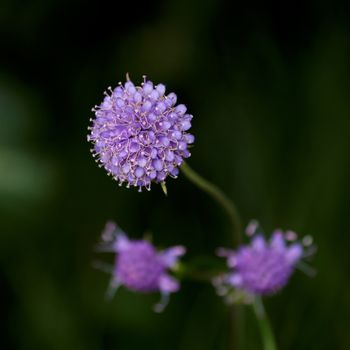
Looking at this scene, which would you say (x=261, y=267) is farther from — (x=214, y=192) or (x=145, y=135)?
(x=145, y=135)

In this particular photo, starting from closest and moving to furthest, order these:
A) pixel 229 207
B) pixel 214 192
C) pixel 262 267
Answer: pixel 214 192, pixel 229 207, pixel 262 267

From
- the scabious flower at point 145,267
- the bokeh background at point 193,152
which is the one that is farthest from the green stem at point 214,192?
the bokeh background at point 193,152

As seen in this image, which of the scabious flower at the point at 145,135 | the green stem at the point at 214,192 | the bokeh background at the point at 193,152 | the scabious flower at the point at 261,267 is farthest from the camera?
the bokeh background at the point at 193,152

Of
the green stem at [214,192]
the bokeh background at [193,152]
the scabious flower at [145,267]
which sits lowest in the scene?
the scabious flower at [145,267]

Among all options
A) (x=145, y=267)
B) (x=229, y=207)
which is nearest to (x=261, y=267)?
(x=229, y=207)

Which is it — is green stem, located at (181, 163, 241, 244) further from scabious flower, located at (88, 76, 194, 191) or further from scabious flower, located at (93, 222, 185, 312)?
scabious flower, located at (93, 222, 185, 312)

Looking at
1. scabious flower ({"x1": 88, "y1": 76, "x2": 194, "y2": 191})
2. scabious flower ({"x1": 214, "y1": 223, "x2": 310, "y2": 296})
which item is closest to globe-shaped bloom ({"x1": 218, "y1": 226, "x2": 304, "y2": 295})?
scabious flower ({"x1": 214, "y1": 223, "x2": 310, "y2": 296})

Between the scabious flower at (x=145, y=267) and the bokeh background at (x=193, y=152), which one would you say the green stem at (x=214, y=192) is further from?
the bokeh background at (x=193, y=152)

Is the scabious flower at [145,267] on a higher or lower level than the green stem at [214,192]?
lower
